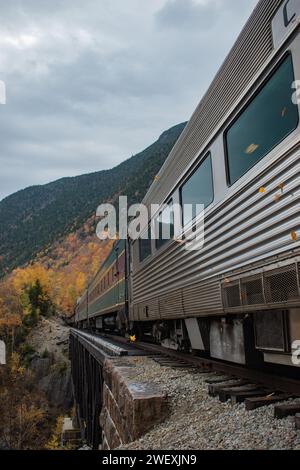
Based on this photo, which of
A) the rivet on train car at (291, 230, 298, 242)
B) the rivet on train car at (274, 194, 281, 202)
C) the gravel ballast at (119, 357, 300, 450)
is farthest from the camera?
the rivet on train car at (274, 194, 281, 202)

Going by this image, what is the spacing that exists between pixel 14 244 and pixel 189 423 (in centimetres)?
16172

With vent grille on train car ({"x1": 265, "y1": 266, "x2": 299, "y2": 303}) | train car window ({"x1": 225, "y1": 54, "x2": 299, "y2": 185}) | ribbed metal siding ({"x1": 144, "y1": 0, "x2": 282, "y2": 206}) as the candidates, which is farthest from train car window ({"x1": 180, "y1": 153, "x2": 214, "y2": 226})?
vent grille on train car ({"x1": 265, "y1": 266, "x2": 299, "y2": 303})

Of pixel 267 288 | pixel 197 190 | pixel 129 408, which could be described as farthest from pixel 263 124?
pixel 129 408

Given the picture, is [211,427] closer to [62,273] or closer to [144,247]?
[144,247]

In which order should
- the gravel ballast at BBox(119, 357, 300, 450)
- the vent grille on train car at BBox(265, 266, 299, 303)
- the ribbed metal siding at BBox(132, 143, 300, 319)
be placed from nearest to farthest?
the gravel ballast at BBox(119, 357, 300, 450) → the vent grille on train car at BBox(265, 266, 299, 303) → the ribbed metal siding at BBox(132, 143, 300, 319)

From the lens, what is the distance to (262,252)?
4078mm

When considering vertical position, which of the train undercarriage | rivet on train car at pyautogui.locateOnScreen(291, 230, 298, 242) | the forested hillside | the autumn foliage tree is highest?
the forested hillside

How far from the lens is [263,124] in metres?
4.18

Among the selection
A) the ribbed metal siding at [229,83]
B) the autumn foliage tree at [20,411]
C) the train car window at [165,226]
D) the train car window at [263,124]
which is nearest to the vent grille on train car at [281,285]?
the train car window at [263,124]

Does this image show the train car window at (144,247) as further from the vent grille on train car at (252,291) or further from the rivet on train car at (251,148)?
the vent grille on train car at (252,291)

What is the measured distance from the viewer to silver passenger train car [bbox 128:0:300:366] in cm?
366

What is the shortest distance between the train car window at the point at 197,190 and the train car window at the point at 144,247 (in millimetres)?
2283

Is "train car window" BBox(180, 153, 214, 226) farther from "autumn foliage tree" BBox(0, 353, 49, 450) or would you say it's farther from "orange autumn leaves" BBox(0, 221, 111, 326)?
"orange autumn leaves" BBox(0, 221, 111, 326)

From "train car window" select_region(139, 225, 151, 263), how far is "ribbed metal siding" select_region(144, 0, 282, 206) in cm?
190
